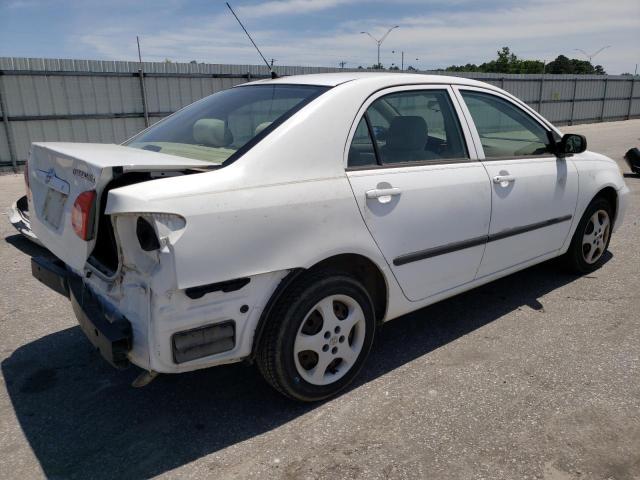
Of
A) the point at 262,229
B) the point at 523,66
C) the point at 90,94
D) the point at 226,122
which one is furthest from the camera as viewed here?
the point at 523,66

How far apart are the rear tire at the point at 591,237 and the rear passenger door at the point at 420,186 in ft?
4.99

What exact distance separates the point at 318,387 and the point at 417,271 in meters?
0.87

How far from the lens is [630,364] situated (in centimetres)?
321

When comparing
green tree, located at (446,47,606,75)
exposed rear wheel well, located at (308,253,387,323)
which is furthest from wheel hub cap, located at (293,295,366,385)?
green tree, located at (446,47,606,75)

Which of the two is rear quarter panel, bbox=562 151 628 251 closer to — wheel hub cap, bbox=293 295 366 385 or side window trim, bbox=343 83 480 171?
side window trim, bbox=343 83 480 171

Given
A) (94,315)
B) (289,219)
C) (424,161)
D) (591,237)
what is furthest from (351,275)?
(591,237)

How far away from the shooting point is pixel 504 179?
3.54 m

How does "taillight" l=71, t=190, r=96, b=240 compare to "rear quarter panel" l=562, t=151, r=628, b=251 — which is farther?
"rear quarter panel" l=562, t=151, r=628, b=251

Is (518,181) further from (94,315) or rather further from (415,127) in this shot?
(94,315)

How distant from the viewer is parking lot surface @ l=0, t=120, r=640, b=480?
2.41 m

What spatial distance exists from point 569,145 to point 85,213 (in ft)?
11.3

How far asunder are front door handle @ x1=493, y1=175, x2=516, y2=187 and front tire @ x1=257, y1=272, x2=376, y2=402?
4.08ft

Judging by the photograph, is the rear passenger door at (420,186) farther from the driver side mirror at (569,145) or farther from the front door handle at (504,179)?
the driver side mirror at (569,145)

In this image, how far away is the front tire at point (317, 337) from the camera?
2584 millimetres
